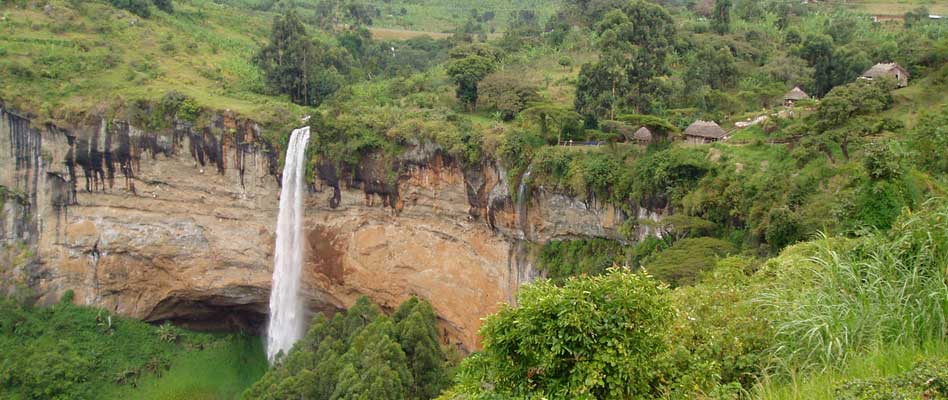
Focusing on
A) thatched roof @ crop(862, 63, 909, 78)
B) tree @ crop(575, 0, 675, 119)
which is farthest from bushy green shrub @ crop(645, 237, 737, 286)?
thatched roof @ crop(862, 63, 909, 78)

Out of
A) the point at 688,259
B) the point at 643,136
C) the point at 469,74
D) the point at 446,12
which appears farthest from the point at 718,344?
the point at 446,12

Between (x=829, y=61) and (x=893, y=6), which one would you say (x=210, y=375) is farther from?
(x=893, y=6)

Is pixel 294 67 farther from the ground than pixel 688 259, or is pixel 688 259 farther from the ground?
pixel 294 67

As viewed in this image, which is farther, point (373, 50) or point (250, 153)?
point (373, 50)

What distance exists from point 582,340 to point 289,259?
19.4 metres

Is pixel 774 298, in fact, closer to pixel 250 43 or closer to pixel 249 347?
pixel 249 347

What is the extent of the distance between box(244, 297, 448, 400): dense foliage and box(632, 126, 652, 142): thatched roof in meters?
7.16

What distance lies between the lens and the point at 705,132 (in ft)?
63.8

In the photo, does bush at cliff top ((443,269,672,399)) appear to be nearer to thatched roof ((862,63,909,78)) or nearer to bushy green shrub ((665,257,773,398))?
bushy green shrub ((665,257,773,398))

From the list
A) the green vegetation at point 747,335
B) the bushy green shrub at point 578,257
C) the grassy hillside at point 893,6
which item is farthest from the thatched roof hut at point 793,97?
the grassy hillside at point 893,6

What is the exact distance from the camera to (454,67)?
26.8m

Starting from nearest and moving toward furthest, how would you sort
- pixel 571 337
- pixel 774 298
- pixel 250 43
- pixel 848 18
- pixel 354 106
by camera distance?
pixel 571 337, pixel 774 298, pixel 354 106, pixel 848 18, pixel 250 43

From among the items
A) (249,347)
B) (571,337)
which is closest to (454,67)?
(249,347)

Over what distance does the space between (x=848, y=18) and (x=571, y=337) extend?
31.6 metres
